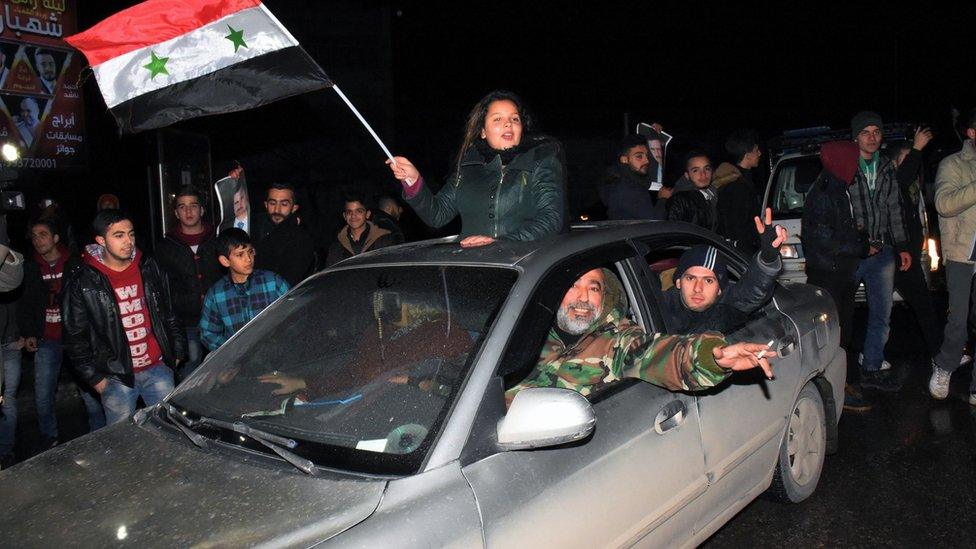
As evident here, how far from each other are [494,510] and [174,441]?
1.20 meters

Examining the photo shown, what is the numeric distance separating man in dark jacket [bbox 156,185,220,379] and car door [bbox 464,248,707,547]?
356 cm

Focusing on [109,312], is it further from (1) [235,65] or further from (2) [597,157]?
(2) [597,157]

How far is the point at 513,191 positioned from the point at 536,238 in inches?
15.4

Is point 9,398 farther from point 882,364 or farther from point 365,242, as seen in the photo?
point 882,364

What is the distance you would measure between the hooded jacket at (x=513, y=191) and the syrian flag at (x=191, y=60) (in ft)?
3.30

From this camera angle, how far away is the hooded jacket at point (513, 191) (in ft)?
12.2

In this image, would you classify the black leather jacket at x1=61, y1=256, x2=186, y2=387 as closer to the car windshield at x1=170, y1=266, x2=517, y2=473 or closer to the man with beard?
the car windshield at x1=170, y1=266, x2=517, y2=473

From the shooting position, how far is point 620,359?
3.17 metres

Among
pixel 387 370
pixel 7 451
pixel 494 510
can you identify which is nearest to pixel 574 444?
pixel 494 510

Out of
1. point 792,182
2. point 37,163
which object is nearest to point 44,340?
point 37,163

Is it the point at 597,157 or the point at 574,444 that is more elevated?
the point at 597,157

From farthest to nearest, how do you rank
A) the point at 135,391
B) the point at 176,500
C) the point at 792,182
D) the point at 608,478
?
the point at 792,182 < the point at 135,391 < the point at 608,478 < the point at 176,500

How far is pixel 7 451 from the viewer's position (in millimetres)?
5844

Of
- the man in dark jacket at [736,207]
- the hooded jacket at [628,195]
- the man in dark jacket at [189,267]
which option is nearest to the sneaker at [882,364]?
the man in dark jacket at [736,207]
